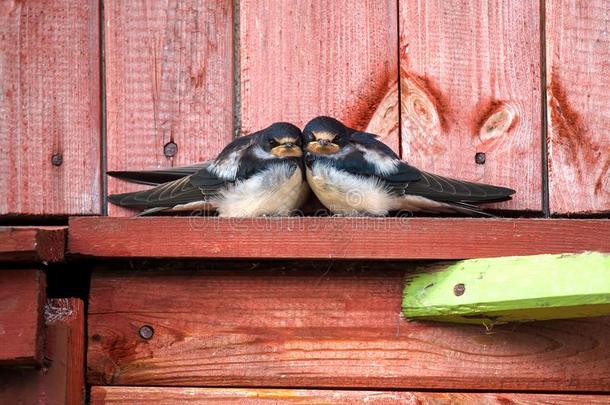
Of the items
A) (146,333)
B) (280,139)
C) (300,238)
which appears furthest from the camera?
(280,139)

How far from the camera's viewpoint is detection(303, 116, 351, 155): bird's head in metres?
1.95

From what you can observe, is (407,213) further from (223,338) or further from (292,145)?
(223,338)

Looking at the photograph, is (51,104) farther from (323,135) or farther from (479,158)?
(479,158)

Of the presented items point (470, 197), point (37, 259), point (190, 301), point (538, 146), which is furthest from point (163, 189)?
point (538, 146)

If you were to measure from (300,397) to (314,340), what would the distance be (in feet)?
0.34

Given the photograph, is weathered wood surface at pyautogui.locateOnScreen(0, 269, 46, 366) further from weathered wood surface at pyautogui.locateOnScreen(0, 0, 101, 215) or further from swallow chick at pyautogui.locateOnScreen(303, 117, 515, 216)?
swallow chick at pyautogui.locateOnScreen(303, 117, 515, 216)

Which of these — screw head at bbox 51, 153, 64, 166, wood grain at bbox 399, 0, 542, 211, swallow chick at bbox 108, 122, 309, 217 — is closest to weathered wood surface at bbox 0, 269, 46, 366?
swallow chick at bbox 108, 122, 309, 217

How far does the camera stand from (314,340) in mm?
1771

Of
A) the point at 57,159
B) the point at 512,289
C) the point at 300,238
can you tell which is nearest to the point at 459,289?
the point at 512,289

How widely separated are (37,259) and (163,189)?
41cm

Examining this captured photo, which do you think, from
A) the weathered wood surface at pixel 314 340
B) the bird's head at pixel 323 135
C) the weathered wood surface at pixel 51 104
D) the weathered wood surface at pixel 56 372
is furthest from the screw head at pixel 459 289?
the weathered wood surface at pixel 51 104

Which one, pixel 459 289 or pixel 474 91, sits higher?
pixel 474 91

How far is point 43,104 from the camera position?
6.75ft

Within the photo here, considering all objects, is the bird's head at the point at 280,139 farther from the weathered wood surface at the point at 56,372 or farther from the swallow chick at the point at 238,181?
the weathered wood surface at the point at 56,372
